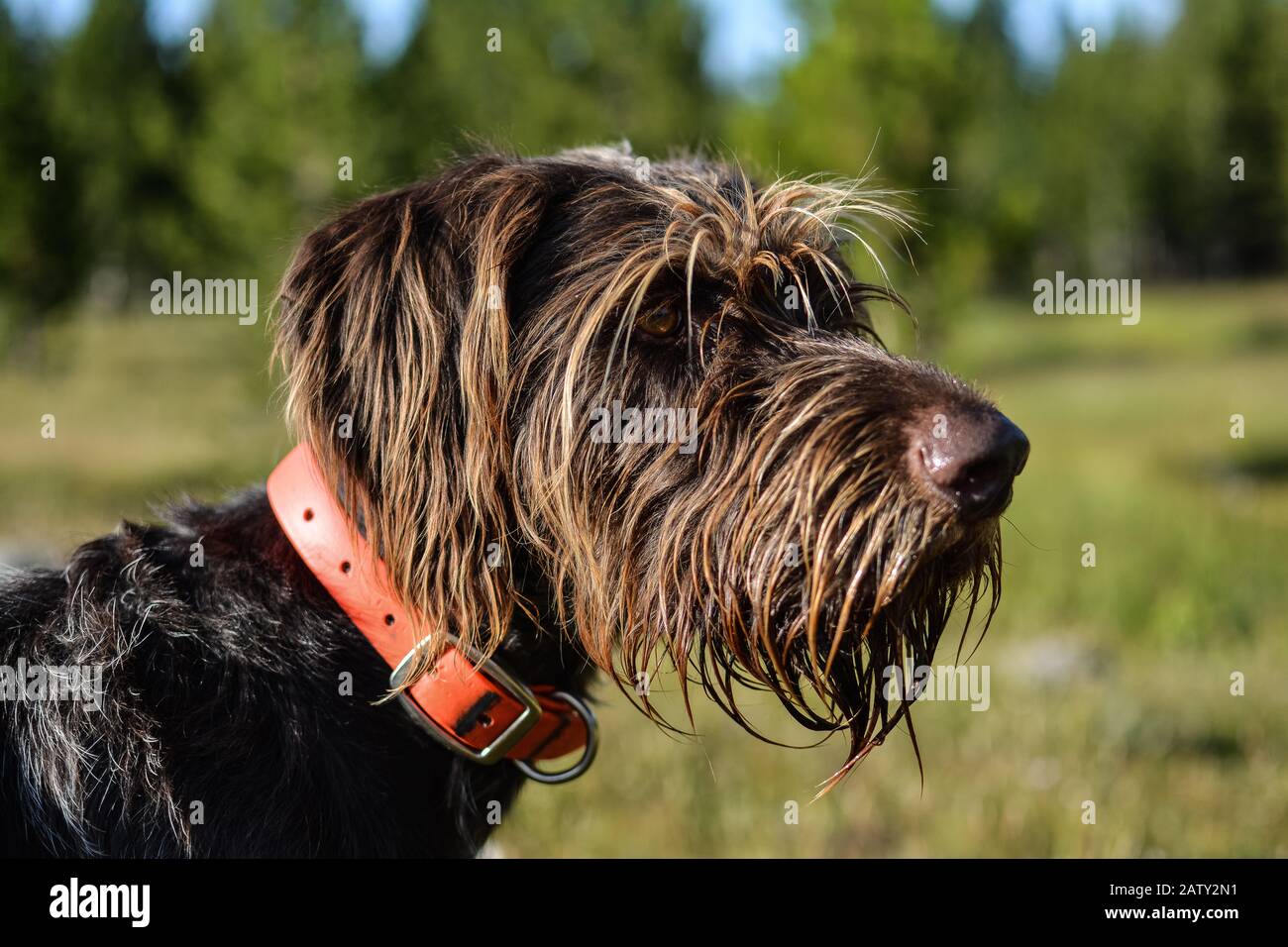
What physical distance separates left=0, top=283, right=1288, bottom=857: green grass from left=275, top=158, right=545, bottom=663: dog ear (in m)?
0.90

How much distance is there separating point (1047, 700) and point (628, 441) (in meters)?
4.56

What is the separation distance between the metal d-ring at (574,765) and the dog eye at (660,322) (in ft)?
2.99

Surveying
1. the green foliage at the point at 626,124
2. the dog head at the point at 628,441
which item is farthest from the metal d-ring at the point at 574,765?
the green foliage at the point at 626,124

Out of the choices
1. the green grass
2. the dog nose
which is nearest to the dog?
the dog nose

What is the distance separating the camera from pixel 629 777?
5520mm

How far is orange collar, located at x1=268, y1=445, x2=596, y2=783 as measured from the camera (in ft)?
8.43

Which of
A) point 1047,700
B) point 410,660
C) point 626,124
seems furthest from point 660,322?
point 626,124

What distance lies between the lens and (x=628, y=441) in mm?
2754

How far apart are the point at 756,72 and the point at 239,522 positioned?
87.5ft

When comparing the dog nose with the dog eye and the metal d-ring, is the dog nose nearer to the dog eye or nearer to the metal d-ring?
the dog eye

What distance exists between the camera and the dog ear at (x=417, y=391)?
8.71ft

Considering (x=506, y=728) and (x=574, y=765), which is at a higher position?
(x=506, y=728)

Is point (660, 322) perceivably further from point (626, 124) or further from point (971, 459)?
point (626, 124)
